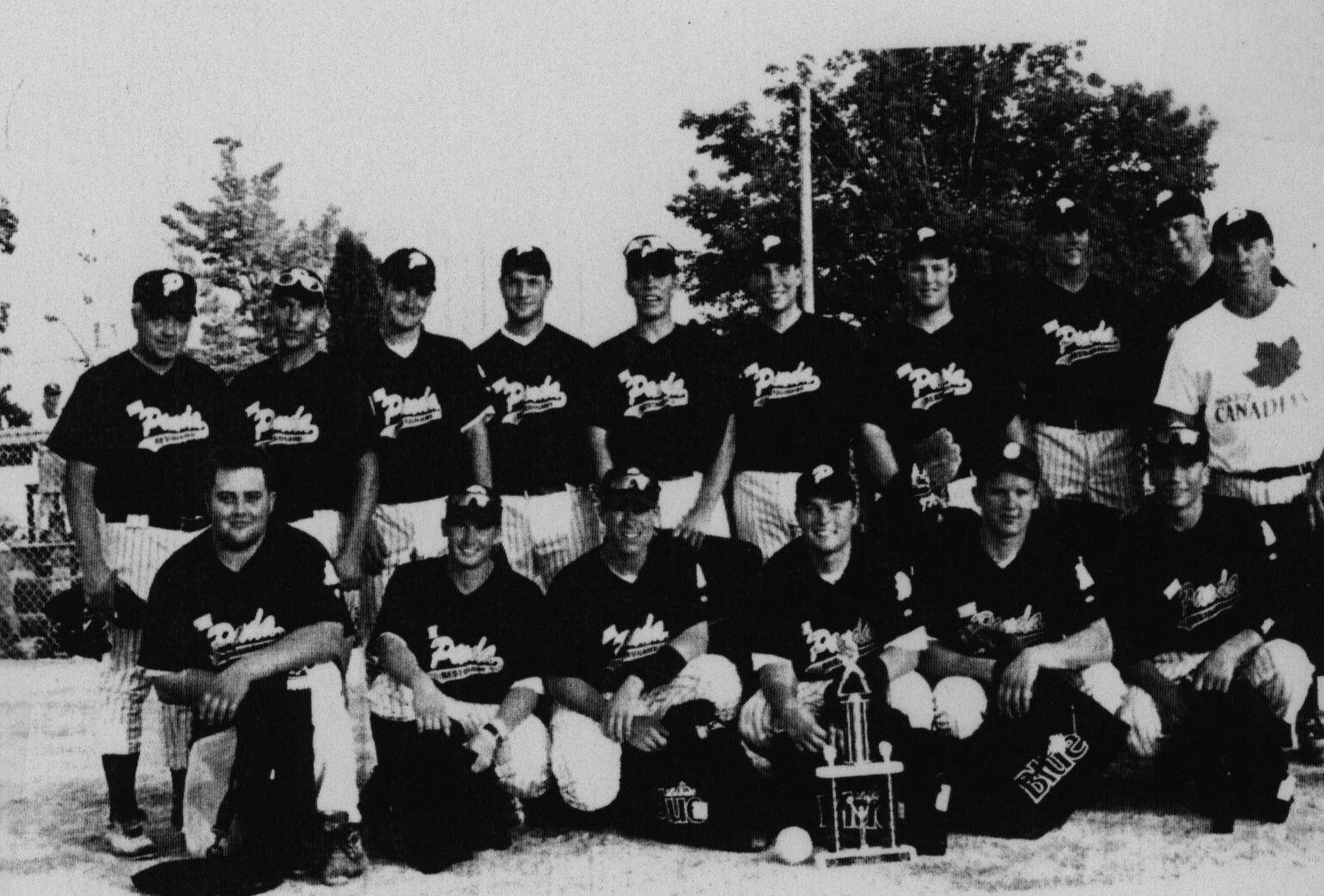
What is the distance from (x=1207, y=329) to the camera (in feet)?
17.6

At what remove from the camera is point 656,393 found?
541 cm

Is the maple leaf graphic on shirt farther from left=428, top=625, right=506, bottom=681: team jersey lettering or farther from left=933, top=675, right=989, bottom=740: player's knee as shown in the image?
left=428, top=625, right=506, bottom=681: team jersey lettering

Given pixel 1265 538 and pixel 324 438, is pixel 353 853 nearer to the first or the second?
pixel 324 438

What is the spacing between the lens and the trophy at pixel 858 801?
175 inches

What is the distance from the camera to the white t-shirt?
209 inches

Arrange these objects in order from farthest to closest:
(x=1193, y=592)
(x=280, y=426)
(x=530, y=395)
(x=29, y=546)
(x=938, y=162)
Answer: (x=29, y=546) < (x=938, y=162) < (x=530, y=395) < (x=280, y=426) < (x=1193, y=592)

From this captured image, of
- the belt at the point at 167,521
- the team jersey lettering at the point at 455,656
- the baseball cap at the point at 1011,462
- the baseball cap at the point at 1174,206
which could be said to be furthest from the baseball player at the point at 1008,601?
the belt at the point at 167,521

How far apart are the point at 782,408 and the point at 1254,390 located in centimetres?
201

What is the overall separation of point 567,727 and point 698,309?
206cm

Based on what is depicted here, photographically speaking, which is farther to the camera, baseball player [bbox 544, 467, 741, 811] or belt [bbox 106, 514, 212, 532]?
belt [bbox 106, 514, 212, 532]

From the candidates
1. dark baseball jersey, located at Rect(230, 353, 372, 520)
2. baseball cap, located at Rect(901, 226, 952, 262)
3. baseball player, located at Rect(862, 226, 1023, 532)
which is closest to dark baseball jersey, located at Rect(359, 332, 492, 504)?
dark baseball jersey, located at Rect(230, 353, 372, 520)

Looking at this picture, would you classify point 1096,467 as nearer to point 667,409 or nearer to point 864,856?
point 667,409

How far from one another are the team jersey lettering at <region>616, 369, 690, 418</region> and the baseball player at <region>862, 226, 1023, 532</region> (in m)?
0.82

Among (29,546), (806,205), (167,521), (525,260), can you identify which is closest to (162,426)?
(167,521)
